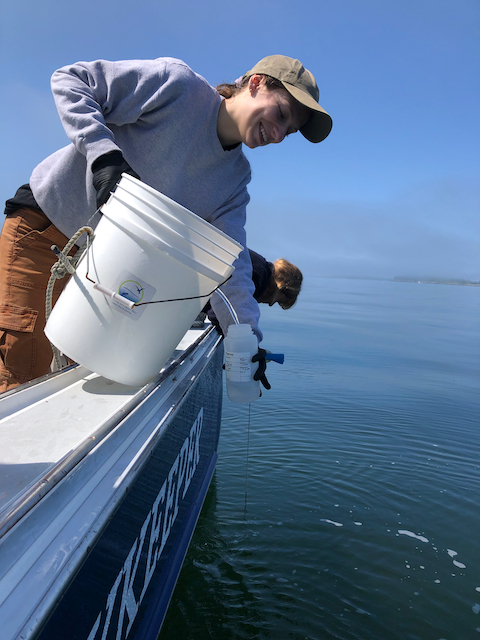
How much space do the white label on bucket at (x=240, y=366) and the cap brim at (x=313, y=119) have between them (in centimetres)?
97

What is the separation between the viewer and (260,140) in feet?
5.83

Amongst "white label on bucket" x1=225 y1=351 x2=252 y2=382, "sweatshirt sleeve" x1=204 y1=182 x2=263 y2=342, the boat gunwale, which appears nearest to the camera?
the boat gunwale

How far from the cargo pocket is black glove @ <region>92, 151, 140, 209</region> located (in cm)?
75

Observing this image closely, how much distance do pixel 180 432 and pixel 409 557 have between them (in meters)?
1.59

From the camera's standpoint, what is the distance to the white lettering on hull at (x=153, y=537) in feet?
3.03

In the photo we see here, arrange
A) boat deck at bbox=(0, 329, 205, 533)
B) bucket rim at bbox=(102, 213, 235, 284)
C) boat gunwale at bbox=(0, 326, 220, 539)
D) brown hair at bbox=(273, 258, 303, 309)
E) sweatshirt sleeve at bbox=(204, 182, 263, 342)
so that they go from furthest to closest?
1. brown hair at bbox=(273, 258, 303, 309)
2. sweatshirt sleeve at bbox=(204, 182, 263, 342)
3. bucket rim at bbox=(102, 213, 235, 284)
4. boat deck at bbox=(0, 329, 205, 533)
5. boat gunwale at bbox=(0, 326, 220, 539)

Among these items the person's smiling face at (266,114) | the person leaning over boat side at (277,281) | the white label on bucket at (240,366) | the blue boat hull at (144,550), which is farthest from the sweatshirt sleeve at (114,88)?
the person leaning over boat side at (277,281)

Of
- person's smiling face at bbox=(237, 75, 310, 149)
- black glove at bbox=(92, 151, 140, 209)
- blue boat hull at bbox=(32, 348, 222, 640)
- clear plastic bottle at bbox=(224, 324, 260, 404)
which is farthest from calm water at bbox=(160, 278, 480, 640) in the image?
person's smiling face at bbox=(237, 75, 310, 149)

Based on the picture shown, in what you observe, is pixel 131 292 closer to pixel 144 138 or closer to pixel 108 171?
pixel 108 171

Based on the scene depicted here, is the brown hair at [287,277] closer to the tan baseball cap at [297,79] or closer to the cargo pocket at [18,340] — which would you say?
the tan baseball cap at [297,79]

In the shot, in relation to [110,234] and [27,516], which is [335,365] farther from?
[27,516]

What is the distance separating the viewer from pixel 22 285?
1.92 m

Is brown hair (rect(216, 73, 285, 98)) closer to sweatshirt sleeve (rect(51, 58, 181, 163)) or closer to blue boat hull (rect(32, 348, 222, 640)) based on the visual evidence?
sweatshirt sleeve (rect(51, 58, 181, 163))

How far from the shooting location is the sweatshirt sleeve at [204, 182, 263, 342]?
6.62ft
